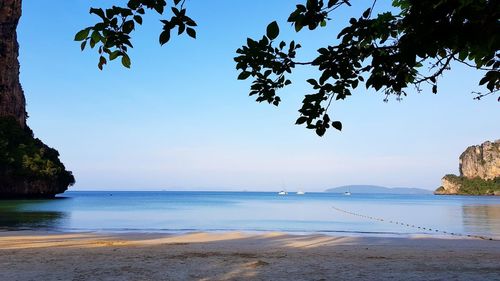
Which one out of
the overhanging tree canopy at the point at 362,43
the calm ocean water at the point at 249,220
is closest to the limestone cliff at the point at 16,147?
the calm ocean water at the point at 249,220

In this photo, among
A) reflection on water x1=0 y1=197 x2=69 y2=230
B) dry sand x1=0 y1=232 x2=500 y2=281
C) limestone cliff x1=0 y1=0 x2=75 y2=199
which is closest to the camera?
dry sand x1=0 y1=232 x2=500 y2=281

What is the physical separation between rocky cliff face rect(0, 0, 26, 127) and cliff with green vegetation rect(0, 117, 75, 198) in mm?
6017

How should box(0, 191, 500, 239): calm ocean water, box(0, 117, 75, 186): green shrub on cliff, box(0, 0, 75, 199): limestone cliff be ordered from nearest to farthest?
box(0, 191, 500, 239): calm ocean water < box(0, 117, 75, 186): green shrub on cliff < box(0, 0, 75, 199): limestone cliff

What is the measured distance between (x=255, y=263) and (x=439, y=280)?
467 cm

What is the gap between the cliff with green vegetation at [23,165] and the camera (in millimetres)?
80125

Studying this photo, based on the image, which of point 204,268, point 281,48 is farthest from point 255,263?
point 281,48

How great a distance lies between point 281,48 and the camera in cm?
416

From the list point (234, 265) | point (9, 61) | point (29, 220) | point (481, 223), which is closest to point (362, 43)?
point (234, 265)

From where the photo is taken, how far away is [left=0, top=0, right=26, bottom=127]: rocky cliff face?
9012 centimetres

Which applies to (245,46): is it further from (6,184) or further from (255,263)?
(6,184)

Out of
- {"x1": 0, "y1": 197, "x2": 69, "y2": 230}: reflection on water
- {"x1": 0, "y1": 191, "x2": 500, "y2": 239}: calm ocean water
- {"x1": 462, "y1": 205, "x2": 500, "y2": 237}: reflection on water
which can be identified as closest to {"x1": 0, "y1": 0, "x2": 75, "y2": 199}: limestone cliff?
{"x1": 0, "y1": 191, "x2": 500, "y2": 239}: calm ocean water

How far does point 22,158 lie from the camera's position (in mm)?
81125

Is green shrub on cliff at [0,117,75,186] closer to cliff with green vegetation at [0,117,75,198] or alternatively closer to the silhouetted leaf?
cliff with green vegetation at [0,117,75,198]

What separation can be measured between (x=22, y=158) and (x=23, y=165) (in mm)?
1459
